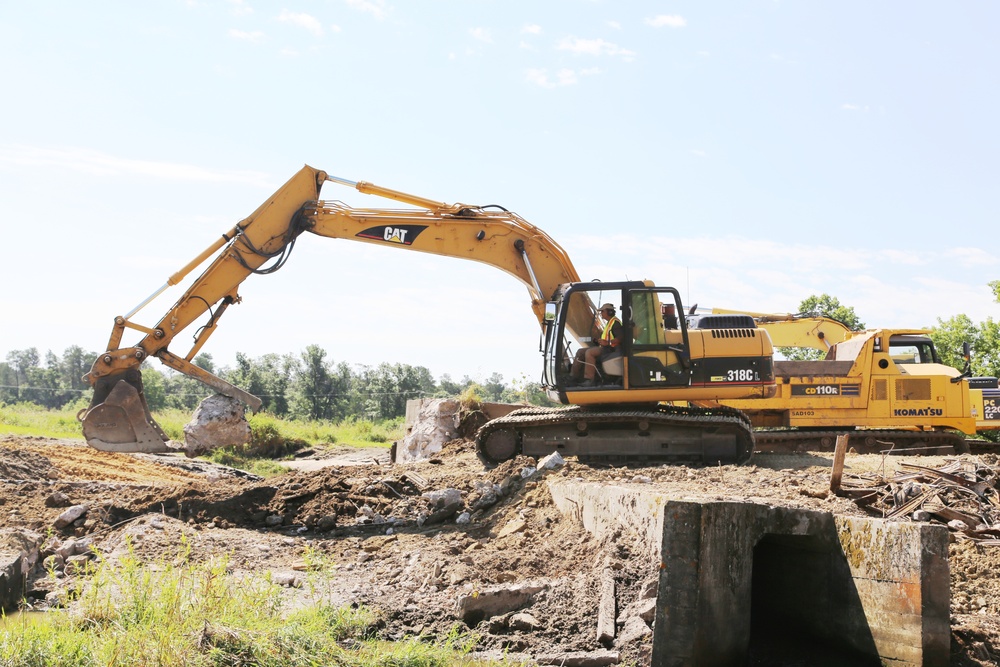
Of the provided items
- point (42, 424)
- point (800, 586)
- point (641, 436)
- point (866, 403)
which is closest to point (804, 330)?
point (866, 403)

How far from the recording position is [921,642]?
537 centimetres

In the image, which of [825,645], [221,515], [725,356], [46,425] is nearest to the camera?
[825,645]

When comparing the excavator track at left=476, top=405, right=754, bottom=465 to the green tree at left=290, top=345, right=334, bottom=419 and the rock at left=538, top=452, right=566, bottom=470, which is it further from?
the green tree at left=290, top=345, right=334, bottom=419

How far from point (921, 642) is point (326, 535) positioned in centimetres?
613

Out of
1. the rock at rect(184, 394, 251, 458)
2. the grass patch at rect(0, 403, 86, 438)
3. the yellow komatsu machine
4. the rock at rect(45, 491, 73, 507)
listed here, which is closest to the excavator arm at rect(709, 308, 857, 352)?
the yellow komatsu machine

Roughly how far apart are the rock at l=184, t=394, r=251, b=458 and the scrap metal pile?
27.8ft

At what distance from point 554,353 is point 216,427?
5.66 m

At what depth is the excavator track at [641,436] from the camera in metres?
11.4

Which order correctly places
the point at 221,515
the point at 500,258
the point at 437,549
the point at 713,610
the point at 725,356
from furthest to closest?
the point at 500,258 → the point at 725,356 → the point at 221,515 → the point at 437,549 → the point at 713,610

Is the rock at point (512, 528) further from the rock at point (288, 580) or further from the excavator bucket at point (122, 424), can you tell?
the excavator bucket at point (122, 424)

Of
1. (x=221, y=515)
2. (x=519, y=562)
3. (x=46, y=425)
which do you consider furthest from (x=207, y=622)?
(x=46, y=425)

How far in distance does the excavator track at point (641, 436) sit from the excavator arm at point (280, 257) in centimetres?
127

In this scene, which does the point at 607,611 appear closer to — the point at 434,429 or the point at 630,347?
the point at 630,347

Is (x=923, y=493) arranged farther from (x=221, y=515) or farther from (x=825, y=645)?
(x=221, y=515)
